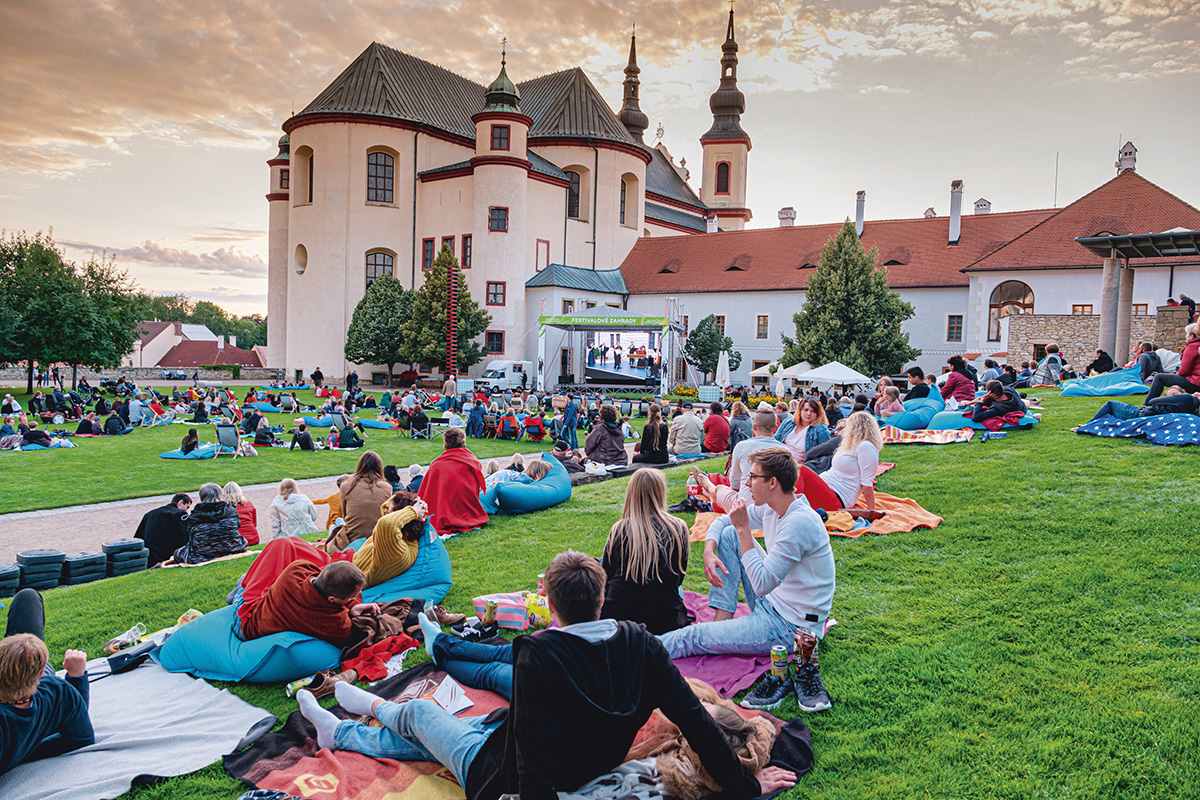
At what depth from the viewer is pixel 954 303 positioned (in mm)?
39312

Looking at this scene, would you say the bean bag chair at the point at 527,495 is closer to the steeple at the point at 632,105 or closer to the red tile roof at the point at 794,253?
the red tile roof at the point at 794,253

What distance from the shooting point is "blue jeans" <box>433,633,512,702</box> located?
4.73m

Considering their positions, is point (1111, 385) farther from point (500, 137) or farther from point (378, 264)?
point (378, 264)

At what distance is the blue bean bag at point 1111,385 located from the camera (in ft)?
54.1

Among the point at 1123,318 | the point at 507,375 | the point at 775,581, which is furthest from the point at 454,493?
the point at 507,375

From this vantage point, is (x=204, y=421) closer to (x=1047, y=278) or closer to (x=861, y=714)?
(x=861, y=714)

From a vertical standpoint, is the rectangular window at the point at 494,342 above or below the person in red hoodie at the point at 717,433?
above

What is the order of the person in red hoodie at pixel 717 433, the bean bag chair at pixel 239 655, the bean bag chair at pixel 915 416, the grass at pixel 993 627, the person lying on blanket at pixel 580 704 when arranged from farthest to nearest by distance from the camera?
1. the person in red hoodie at pixel 717 433
2. the bean bag chair at pixel 915 416
3. the bean bag chair at pixel 239 655
4. the grass at pixel 993 627
5. the person lying on blanket at pixel 580 704

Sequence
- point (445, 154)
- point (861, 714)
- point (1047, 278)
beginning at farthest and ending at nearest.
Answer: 1. point (445, 154)
2. point (1047, 278)
3. point (861, 714)

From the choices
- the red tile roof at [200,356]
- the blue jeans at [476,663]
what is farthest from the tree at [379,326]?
the red tile roof at [200,356]

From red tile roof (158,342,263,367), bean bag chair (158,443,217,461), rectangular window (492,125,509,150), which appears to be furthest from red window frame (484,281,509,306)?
red tile roof (158,342,263,367)

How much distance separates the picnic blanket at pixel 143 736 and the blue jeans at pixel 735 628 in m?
2.75

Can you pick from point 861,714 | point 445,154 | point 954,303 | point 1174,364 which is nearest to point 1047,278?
point 954,303

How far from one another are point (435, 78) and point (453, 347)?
21.0 m
